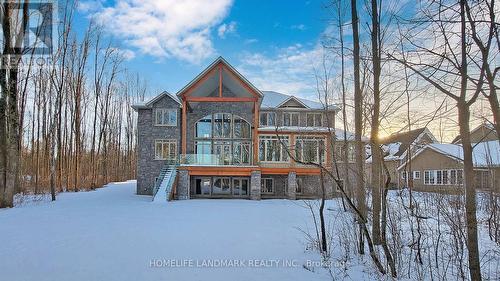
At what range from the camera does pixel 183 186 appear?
766 inches

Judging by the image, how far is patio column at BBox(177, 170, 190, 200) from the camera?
19.4 metres

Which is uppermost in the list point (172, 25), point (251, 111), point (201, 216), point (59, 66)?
point (59, 66)

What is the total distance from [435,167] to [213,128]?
60.1 feet

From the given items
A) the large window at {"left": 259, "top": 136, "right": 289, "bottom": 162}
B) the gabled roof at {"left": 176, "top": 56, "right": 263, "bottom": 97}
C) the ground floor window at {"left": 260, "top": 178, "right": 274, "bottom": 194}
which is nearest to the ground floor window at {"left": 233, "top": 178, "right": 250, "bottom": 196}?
the ground floor window at {"left": 260, "top": 178, "right": 274, "bottom": 194}

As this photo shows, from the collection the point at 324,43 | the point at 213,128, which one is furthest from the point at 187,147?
the point at 324,43

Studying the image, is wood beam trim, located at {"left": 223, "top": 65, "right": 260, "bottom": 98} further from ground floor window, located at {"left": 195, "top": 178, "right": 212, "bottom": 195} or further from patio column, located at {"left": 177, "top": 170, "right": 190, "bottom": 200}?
ground floor window, located at {"left": 195, "top": 178, "right": 212, "bottom": 195}

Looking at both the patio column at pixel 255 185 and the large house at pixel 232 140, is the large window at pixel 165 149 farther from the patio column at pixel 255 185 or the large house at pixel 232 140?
the patio column at pixel 255 185

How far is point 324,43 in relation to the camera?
11680 millimetres

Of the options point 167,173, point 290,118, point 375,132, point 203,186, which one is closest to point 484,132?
point 375,132

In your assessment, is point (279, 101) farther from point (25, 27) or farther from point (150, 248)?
point (150, 248)

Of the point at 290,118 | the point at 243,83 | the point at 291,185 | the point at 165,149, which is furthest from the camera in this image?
the point at 290,118

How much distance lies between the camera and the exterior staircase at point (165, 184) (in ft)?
57.4

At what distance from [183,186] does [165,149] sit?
382 centimetres

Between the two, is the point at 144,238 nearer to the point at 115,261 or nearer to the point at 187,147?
the point at 115,261
